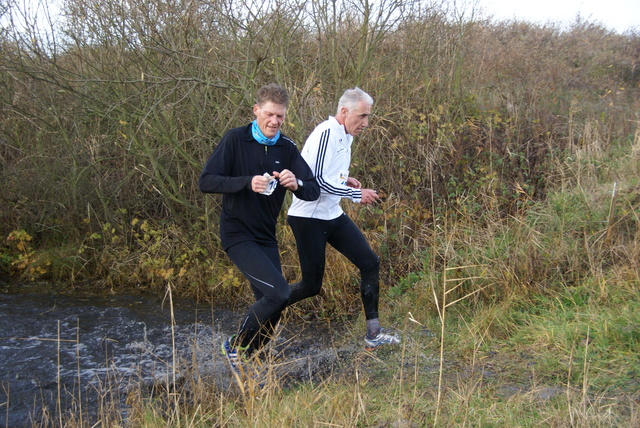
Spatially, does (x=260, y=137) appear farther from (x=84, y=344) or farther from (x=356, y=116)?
(x=84, y=344)

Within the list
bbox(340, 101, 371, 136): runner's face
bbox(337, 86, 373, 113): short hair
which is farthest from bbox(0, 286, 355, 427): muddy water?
bbox(337, 86, 373, 113): short hair

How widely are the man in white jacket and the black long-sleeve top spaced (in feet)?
1.09

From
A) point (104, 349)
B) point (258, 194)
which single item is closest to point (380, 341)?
point (258, 194)

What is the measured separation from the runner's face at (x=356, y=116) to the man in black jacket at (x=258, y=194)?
0.61 metres

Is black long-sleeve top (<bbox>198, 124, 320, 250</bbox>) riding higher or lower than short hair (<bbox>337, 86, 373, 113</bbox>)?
lower

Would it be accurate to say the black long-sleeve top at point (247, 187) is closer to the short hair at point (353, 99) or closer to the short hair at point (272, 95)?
the short hair at point (272, 95)

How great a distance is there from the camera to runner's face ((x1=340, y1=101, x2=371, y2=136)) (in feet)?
15.9

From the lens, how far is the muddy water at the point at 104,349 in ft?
15.0

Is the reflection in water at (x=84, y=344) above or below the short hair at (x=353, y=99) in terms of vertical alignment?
Answer: below

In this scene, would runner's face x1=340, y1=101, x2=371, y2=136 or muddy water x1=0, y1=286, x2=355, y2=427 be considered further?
runner's face x1=340, y1=101, x2=371, y2=136

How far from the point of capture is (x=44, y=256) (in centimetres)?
898

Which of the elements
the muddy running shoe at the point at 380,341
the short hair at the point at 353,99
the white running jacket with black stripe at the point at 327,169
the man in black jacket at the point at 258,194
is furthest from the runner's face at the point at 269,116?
the muddy running shoe at the point at 380,341

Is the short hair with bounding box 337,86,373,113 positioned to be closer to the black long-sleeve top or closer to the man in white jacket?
the man in white jacket

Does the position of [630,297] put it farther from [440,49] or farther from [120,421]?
[440,49]
